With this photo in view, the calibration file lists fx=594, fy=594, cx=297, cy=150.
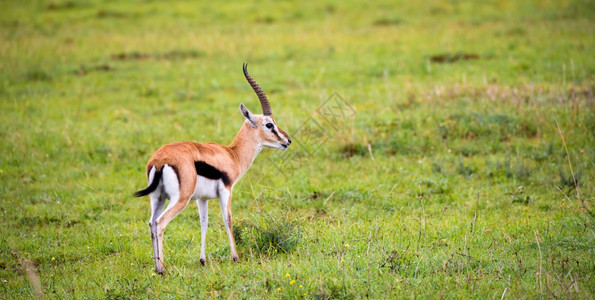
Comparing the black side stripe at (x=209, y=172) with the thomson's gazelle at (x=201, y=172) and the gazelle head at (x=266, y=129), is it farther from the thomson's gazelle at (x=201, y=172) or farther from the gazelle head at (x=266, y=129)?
the gazelle head at (x=266, y=129)

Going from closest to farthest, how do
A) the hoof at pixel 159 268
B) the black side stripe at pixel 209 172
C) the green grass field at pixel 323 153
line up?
the green grass field at pixel 323 153, the hoof at pixel 159 268, the black side stripe at pixel 209 172

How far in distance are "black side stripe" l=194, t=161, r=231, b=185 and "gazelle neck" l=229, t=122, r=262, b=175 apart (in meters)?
0.54

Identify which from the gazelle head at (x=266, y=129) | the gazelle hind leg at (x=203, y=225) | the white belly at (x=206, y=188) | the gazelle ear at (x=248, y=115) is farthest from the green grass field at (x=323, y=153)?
the gazelle ear at (x=248, y=115)

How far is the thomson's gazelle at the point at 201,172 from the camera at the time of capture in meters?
5.70

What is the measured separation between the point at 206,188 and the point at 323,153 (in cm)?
408

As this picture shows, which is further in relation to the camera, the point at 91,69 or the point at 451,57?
the point at 91,69

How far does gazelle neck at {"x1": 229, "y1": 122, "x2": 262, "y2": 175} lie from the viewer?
6844 millimetres

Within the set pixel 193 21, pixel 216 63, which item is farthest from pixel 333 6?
pixel 216 63

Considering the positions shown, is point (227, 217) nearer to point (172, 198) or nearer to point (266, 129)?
point (172, 198)

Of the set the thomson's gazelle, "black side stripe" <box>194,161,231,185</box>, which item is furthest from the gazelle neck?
"black side stripe" <box>194,161,231,185</box>

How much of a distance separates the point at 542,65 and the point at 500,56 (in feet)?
4.70

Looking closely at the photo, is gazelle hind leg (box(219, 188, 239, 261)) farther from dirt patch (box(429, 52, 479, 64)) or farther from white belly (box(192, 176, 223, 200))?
dirt patch (box(429, 52, 479, 64))

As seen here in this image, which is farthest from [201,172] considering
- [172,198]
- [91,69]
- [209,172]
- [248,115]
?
[91,69]

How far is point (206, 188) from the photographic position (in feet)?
20.0
